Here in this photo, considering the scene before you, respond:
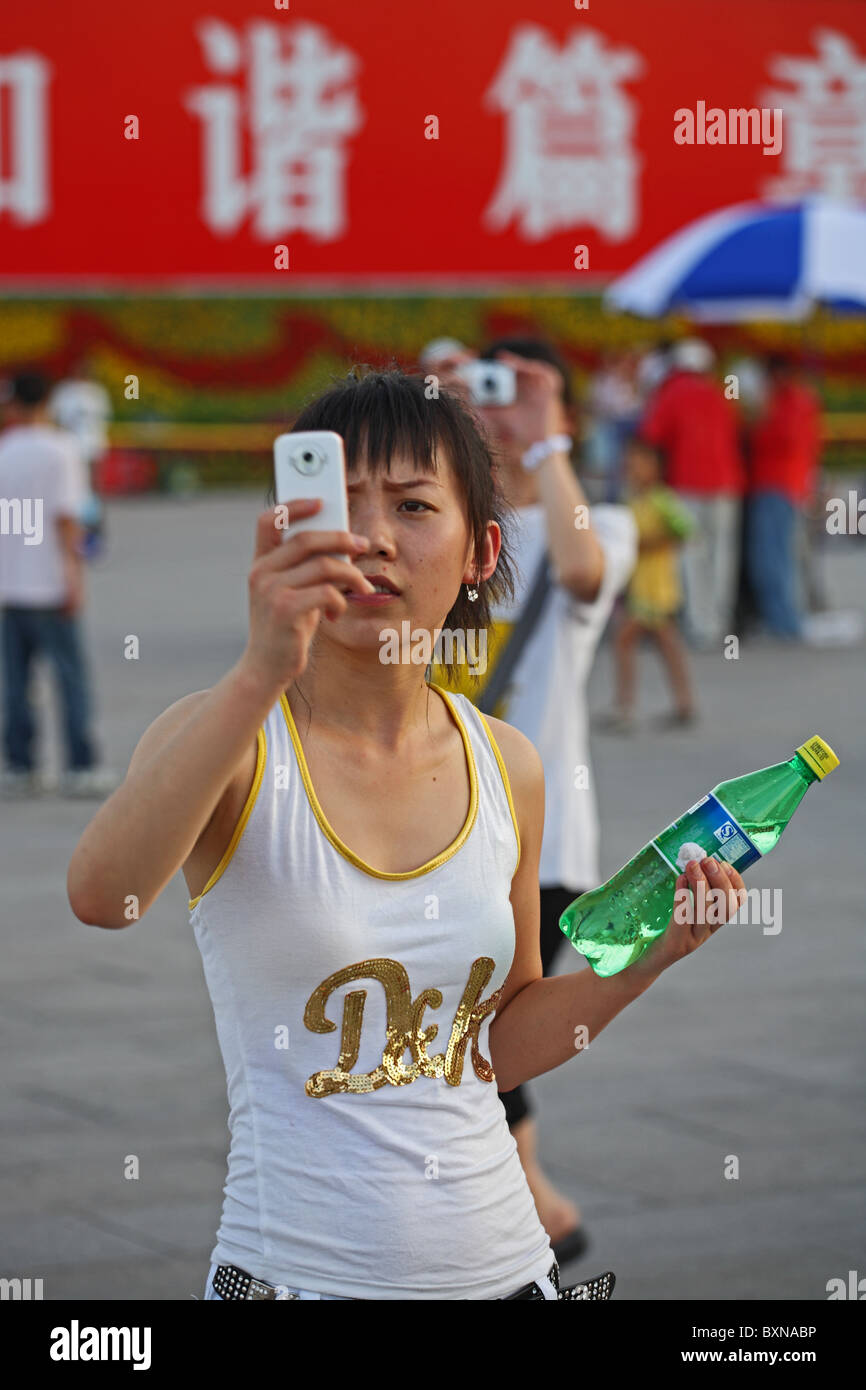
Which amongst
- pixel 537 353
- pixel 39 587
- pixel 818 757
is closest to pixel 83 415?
pixel 39 587

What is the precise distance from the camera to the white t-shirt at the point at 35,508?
29.7 feet

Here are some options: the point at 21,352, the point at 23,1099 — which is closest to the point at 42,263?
the point at 23,1099

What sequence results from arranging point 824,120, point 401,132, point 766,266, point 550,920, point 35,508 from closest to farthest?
point 550,920 < point 35,508 < point 766,266 < point 824,120 < point 401,132

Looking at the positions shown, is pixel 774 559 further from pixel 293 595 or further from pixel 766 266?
pixel 293 595

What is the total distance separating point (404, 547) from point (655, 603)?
8.90 m

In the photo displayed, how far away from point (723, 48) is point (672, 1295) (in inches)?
499

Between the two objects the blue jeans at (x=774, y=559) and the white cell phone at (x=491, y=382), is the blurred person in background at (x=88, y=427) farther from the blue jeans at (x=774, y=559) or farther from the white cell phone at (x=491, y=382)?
the white cell phone at (x=491, y=382)

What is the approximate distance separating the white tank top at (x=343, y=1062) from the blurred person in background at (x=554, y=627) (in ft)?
5.92

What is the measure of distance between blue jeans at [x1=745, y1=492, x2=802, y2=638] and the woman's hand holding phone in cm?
1277

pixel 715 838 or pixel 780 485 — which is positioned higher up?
pixel 780 485

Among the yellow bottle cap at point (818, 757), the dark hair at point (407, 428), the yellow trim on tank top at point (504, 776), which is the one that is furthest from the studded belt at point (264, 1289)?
the dark hair at point (407, 428)

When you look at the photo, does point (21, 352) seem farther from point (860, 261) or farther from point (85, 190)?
point (860, 261)

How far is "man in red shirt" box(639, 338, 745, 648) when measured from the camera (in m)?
13.7

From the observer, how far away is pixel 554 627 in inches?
163
